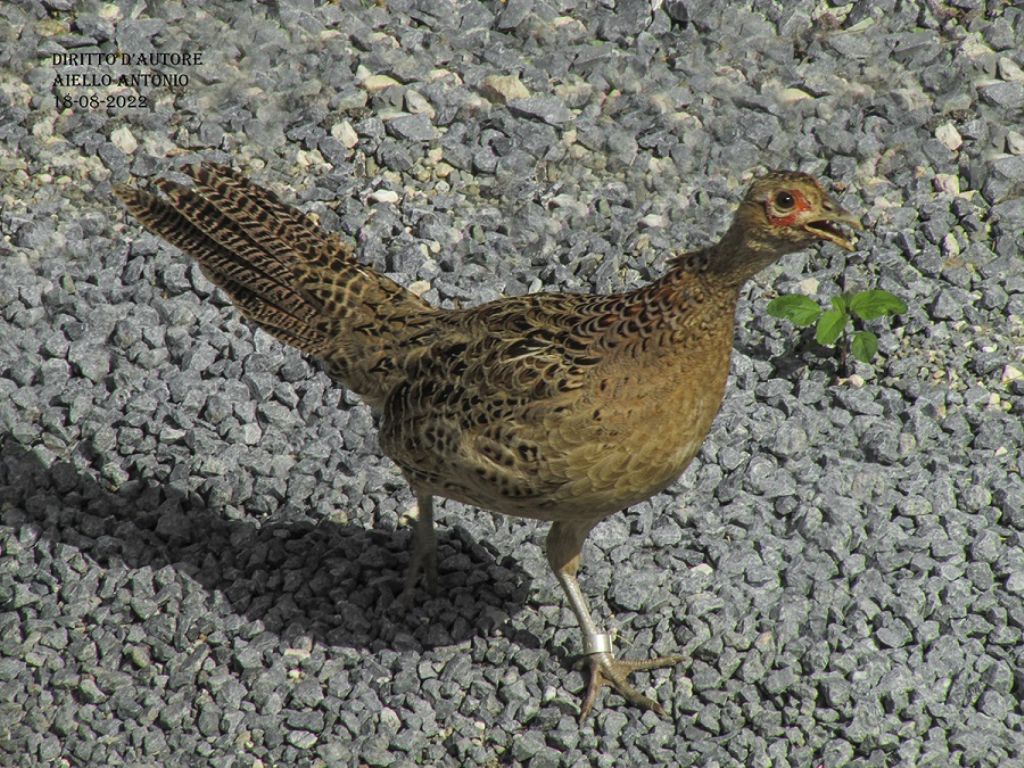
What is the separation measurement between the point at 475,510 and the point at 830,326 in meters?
1.62

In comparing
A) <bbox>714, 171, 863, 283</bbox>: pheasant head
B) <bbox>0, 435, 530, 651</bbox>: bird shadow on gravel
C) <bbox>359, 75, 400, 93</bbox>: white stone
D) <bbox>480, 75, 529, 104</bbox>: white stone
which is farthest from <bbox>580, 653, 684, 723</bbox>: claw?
<bbox>359, 75, 400, 93</bbox>: white stone

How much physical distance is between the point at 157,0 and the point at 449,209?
2.19m

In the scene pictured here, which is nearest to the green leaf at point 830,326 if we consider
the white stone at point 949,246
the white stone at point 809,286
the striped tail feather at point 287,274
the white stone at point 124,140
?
the white stone at point 809,286

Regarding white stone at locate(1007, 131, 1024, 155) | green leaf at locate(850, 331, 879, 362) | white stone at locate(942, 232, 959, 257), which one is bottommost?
green leaf at locate(850, 331, 879, 362)

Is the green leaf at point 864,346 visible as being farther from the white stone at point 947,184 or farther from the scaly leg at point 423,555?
the scaly leg at point 423,555

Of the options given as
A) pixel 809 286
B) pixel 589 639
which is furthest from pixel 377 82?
pixel 589 639

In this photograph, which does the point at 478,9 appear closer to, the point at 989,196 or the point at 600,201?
the point at 600,201

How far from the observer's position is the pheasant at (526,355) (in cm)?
411

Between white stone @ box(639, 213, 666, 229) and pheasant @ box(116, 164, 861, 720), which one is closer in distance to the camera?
pheasant @ box(116, 164, 861, 720)

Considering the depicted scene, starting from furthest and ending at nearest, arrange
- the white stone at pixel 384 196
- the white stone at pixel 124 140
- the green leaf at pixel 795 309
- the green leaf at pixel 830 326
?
the white stone at pixel 124 140
the white stone at pixel 384 196
the green leaf at pixel 795 309
the green leaf at pixel 830 326

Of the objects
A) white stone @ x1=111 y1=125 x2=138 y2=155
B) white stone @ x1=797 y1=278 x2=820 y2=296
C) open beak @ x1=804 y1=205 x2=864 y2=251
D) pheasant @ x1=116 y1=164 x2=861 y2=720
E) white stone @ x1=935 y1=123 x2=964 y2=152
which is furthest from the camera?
white stone @ x1=111 y1=125 x2=138 y2=155

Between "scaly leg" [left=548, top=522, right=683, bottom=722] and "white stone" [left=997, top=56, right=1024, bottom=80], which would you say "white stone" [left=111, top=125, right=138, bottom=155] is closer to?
"scaly leg" [left=548, top=522, right=683, bottom=722]

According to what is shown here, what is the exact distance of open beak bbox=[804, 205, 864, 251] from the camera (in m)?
3.80

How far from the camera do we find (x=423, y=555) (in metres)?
5.02
